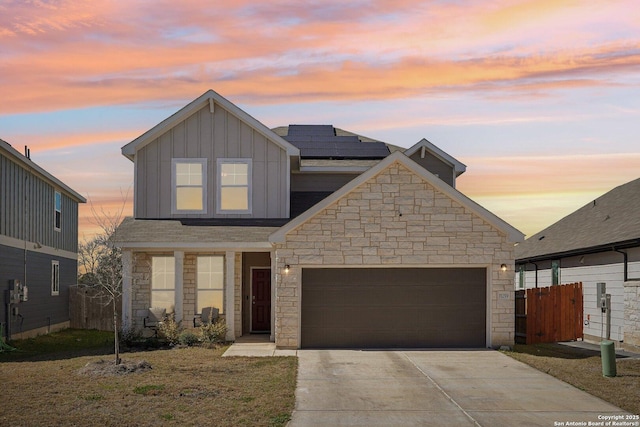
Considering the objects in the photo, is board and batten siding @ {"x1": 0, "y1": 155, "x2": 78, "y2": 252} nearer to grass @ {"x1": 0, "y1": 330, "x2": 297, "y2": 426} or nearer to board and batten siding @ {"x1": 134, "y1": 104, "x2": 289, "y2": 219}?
board and batten siding @ {"x1": 134, "y1": 104, "x2": 289, "y2": 219}

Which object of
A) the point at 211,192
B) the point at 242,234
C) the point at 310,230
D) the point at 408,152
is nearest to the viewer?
the point at 310,230

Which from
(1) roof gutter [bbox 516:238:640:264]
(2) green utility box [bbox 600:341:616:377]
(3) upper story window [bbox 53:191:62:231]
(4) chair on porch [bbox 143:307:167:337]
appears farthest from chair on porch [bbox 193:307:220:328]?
(1) roof gutter [bbox 516:238:640:264]

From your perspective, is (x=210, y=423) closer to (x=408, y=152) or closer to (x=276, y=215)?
(x=276, y=215)

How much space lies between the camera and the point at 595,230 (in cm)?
2711

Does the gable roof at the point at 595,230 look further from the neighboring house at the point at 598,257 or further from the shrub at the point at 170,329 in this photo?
the shrub at the point at 170,329

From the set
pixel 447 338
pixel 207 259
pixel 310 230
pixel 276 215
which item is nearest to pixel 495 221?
pixel 447 338

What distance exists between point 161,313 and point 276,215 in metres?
4.86

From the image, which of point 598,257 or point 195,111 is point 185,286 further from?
point 598,257

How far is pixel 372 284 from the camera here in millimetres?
21484

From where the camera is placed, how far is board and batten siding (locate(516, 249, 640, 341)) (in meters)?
23.0

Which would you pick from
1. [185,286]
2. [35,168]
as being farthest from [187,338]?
[35,168]

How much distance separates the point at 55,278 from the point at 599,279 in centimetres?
2169

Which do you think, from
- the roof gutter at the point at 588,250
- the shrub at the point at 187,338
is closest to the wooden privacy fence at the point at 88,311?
the shrub at the point at 187,338

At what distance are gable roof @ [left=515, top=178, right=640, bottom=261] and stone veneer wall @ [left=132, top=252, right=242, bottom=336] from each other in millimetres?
11660
